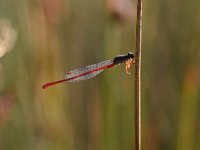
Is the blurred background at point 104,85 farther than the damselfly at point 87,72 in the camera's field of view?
Yes

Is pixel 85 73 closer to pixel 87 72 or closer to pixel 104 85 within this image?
pixel 87 72

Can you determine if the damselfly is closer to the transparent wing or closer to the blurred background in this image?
the transparent wing

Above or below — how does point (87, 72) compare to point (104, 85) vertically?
above

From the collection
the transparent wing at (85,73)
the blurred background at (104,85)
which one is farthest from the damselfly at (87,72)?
the blurred background at (104,85)

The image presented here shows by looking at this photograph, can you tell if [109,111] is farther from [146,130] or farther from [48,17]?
[48,17]

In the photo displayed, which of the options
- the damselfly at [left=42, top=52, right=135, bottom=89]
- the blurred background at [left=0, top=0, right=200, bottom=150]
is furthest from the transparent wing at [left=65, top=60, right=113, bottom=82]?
the blurred background at [left=0, top=0, right=200, bottom=150]

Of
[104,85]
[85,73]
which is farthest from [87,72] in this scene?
[104,85]

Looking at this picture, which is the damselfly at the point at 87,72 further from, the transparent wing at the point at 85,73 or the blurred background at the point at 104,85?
the blurred background at the point at 104,85

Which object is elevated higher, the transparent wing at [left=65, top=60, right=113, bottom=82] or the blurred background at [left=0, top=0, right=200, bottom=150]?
the transparent wing at [left=65, top=60, right=113, bottom=82]

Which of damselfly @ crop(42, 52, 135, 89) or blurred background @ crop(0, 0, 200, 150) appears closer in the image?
damselfly @ crop(42, 52, 135, 89)
